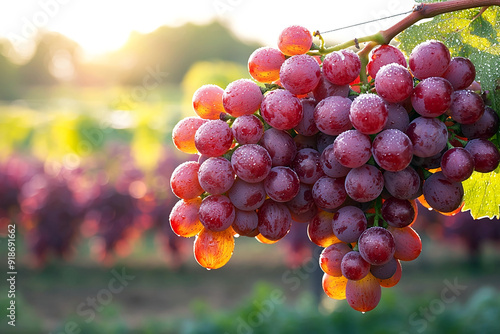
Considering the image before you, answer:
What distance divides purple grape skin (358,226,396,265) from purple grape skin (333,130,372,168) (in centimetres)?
9

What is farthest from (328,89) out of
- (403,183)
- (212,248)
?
(212,248)

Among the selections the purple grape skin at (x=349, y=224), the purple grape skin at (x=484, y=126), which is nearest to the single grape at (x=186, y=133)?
the purple grape skin at (x=349, y=224)

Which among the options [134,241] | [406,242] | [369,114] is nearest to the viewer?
[369,114]

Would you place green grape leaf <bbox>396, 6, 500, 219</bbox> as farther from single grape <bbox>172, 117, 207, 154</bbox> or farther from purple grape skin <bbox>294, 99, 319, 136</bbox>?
single grape <bbox>172, 117, 207, 154</bbox>

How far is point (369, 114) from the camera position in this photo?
0.53 meters

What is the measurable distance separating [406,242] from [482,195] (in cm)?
15

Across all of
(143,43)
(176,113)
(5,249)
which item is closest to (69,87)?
(143,43)

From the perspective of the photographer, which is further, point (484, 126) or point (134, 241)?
point (134, 241)

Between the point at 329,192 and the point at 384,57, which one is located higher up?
the point at 384,57

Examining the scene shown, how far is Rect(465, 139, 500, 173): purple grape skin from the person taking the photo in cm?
57

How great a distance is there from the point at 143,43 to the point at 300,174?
34.6 meters

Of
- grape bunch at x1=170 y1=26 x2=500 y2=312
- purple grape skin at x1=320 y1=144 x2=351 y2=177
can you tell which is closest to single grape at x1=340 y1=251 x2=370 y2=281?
grape bunch at x1=170 y1=26 x2=500 y2=312

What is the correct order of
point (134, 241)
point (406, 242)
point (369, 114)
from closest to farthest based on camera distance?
1. point (369, 114)
2. point (406, 242)
3. point (134, 241)

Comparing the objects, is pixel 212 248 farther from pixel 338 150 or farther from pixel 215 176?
pixel 338 150
